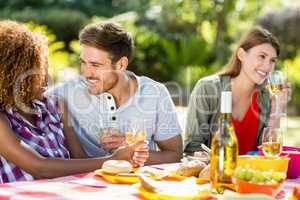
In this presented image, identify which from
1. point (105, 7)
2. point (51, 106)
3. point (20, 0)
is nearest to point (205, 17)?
point (105, 7)

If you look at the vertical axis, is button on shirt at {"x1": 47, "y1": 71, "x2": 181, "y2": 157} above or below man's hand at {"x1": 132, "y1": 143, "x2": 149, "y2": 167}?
above

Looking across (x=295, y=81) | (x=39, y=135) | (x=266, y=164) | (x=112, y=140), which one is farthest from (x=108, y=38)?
(x=295, y=81)

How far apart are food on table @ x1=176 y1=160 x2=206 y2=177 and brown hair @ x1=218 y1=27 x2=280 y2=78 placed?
1661 mm

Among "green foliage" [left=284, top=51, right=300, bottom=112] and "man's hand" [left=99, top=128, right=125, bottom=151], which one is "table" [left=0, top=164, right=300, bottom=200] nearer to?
"man's hand" [left=99, top=128, right=125, bottom=151]

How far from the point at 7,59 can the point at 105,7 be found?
61.1 feet

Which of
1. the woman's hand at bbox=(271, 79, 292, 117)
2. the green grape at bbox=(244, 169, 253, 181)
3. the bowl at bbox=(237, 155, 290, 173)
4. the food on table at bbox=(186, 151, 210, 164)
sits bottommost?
the food on table at bbox=(186, 151, 210, 164)

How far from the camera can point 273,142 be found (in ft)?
8.56

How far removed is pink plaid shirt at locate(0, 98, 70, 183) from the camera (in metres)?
2.80

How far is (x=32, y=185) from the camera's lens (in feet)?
7.59

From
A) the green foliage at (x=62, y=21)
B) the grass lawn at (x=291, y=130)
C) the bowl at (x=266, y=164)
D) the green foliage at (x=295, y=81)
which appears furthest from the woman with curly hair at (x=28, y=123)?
the green foliage at (x=62, y=21)

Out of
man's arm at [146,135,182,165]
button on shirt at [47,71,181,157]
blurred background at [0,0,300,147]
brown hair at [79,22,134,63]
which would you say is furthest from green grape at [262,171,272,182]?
blurred background at [0,0,300,147]

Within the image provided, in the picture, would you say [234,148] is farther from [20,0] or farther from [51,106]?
[20,0]

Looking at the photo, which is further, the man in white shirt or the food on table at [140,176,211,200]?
the man in white shirt

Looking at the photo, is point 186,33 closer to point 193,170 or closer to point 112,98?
point 112,98
